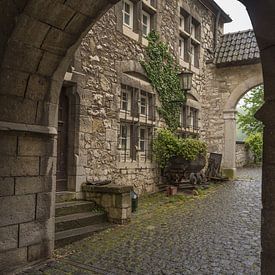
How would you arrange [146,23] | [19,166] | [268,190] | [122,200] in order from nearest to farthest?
[268,190] → [19,166] → [122,200] → [146,23]

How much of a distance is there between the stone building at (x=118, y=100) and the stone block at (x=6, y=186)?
206cm

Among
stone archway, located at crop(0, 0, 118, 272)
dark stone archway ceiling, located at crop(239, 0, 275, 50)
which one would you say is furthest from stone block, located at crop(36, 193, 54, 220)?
dark stone archway ceiling, located at crop(239, 0, 275, 50)

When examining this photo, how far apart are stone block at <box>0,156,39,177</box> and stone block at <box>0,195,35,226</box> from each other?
0.86 ft

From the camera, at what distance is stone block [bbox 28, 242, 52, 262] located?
3758 mm

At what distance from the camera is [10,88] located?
3488mm

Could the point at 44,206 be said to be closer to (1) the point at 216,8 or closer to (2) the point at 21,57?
(2) the point at 21,57

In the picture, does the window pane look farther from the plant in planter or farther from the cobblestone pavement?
the cobblestone pavement

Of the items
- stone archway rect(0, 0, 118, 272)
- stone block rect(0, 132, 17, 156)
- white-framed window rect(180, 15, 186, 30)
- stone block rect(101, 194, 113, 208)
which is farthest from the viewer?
white-framed window rect(180, 15, 186, 30)

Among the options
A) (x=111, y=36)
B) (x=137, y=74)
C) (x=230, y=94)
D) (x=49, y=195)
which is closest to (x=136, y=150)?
(x=137, y=74)

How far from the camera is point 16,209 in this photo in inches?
142

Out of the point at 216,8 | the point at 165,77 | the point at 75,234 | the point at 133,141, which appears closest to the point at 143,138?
the point at 133,141

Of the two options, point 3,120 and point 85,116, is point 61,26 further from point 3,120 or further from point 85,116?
point 85,116

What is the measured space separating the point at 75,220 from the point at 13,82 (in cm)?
228

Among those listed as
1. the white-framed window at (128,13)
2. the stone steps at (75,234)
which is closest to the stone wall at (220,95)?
the white-framed window at (128,13)
